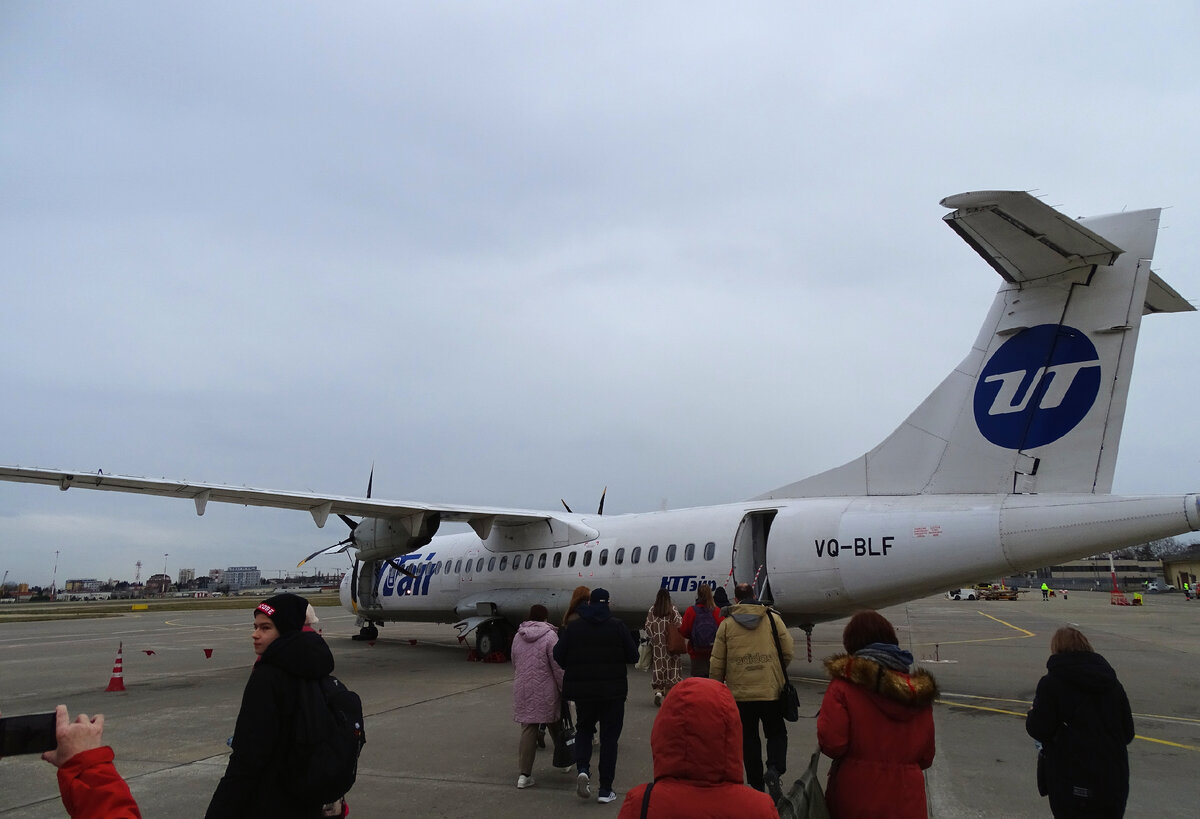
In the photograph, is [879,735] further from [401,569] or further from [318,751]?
[401,569]

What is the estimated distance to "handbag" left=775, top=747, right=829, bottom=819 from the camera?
2.84 m

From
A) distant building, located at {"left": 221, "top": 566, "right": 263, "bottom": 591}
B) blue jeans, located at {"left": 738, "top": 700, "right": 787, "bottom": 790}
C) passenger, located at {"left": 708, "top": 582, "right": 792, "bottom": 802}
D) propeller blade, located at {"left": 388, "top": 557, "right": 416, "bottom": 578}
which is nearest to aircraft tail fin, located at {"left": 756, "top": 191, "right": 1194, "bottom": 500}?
passenger, located at {"left": 708, "top": 582, "right": 792, "bottom": 802}

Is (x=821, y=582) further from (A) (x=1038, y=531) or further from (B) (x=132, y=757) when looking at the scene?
(B) (x=132, y=757)

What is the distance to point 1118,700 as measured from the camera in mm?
3908

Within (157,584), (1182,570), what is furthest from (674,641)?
(157,584)

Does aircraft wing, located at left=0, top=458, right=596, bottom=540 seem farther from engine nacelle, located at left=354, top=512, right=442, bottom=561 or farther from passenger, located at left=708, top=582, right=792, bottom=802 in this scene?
passenger, located at left=708, top=582, right=792, bottom=802

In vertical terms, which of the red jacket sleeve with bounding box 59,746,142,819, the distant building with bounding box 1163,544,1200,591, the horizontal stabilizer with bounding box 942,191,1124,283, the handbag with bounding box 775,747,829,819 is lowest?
the distant building with bounding box 1163,544,1200,591

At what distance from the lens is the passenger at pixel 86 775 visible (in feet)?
6.88

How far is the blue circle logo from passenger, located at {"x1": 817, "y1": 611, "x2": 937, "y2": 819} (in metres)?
7.31

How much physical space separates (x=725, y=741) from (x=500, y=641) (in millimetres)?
14780

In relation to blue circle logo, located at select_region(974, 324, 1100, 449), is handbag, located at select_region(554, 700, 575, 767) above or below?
below

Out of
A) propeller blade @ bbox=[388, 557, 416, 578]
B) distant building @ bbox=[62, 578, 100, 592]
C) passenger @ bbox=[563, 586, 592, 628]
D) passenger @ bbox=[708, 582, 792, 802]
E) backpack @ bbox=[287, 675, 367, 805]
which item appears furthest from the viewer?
distant building @ bbox=[62, 578, 100, 592]

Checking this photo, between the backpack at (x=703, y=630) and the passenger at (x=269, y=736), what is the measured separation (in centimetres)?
608

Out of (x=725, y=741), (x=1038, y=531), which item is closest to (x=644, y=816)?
(x=725, y=741)
